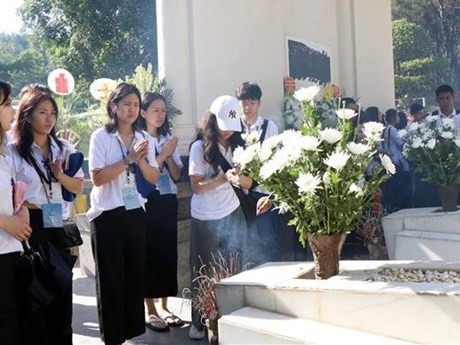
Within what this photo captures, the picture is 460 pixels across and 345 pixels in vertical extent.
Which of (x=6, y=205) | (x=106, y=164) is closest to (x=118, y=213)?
(x=106, y=164)

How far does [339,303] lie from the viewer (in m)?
2.96

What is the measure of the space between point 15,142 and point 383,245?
3.81 meters

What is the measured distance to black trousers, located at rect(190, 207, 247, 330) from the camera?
427 centimetres

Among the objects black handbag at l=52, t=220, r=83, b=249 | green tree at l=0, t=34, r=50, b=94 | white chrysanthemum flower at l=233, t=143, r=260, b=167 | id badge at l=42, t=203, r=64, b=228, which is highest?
green tree at l=0, t=34, r=50, b=94

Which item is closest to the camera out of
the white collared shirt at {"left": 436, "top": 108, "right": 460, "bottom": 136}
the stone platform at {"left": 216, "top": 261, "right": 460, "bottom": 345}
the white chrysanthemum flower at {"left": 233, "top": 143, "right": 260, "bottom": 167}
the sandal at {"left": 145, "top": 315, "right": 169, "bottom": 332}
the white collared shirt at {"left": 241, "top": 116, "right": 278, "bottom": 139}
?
the stone platform at {"left": 216, "top": 261, "right": 460, "bottom": 345}

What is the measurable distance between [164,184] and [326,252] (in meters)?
1.86

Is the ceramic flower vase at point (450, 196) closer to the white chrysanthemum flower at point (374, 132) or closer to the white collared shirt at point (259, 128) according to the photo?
the white collared shirt at point (259, 128)

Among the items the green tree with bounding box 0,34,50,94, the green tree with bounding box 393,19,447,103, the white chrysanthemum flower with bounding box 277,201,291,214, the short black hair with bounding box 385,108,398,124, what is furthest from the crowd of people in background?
the green tree with bounding box 0,34,50,94

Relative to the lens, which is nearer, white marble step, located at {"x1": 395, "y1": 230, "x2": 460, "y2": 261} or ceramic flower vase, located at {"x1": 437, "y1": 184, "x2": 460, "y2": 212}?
white marble step, located at {"x1": 395, "y1": 230, "x2": 460, "y2": 261}

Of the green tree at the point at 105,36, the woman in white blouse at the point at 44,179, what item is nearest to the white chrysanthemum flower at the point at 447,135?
the woman in white blouse at the point at 44,179

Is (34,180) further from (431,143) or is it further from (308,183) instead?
(431,143)

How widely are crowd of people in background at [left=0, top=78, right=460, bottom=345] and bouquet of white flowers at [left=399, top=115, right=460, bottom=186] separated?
1531mm

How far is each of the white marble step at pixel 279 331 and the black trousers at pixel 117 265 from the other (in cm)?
97

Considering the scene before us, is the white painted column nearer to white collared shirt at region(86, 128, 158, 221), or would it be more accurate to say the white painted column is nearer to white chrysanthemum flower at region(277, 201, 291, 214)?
white collared shirt at region(86, 128, 158, 221)
